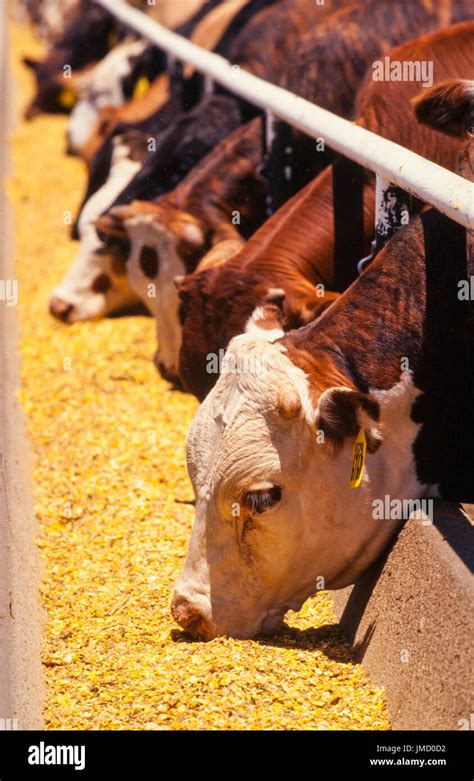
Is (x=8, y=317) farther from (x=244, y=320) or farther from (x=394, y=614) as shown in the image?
(x=394, y=614)

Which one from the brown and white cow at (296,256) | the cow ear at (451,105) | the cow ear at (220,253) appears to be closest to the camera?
the cow ear at (451,105)

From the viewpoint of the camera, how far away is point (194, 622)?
3.79m

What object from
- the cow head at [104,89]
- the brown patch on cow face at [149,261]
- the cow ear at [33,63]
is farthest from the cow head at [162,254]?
the cow ear at [33,63]

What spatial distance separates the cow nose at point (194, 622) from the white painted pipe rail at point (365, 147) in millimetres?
1463

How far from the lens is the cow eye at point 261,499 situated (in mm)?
3717

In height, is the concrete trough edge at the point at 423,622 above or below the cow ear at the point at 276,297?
below

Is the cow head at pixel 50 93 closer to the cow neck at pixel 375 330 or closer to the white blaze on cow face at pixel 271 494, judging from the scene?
the cow neck at pixel 375 330

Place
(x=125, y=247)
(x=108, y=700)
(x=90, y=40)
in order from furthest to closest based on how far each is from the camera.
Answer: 1. (x=90, y=40)
2. (x=125, y=247)
3. (x=108, y=700)

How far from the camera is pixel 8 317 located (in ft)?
26.3

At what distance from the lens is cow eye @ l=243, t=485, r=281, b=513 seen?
12.2 ft

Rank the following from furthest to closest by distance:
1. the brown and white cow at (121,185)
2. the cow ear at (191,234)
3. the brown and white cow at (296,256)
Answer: the brown and white cow at (121,185)
the cow ear at (191,234)
the brown and white cow at (296,256)

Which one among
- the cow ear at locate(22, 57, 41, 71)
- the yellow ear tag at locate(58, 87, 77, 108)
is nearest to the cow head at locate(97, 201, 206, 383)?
the yellow ear tag at locate(58, 87, 77, 108)

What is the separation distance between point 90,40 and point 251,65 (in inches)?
275
